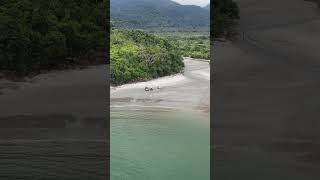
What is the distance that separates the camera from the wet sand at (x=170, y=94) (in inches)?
347

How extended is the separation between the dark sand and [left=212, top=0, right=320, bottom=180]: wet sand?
115 centimetres

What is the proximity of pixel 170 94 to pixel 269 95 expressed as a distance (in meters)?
2.14

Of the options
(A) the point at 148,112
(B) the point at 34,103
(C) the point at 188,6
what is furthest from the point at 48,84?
(C) the point at 188,6

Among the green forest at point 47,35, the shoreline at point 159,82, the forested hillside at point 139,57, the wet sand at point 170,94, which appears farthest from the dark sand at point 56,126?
the forested hillside at point 139,57

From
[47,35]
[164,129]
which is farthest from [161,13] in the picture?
[164,129]

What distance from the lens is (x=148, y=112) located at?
8727mm

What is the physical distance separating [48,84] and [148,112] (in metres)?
1.66

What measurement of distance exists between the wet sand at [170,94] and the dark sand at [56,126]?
856 mm

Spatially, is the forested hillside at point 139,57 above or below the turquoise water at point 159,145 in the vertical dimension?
above

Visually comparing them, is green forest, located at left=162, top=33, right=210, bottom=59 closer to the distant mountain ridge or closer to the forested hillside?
the forested hillside

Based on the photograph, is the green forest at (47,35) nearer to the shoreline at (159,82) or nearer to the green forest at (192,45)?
the shoreline at (159,82)

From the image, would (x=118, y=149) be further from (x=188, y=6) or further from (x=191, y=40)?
(x=188, y=6)

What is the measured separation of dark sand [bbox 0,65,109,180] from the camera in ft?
15.3

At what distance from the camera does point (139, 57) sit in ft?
33.2
